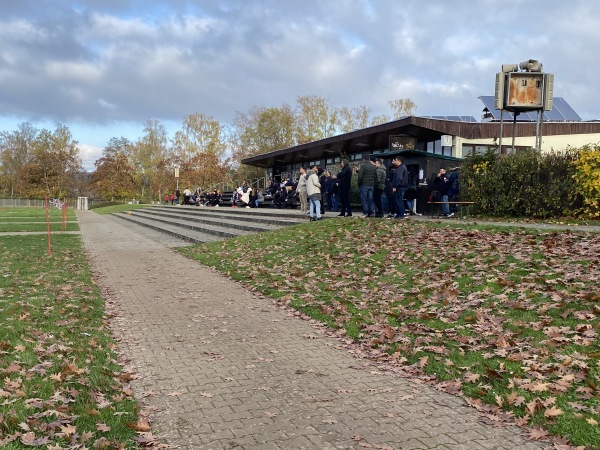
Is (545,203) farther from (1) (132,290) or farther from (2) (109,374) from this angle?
(2) (109,374)

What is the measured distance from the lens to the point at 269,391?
174 inches

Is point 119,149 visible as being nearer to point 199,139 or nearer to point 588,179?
point 199,139

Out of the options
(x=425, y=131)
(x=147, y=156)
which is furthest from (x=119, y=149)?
(x=425, y=131)

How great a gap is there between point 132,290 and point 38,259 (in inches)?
219

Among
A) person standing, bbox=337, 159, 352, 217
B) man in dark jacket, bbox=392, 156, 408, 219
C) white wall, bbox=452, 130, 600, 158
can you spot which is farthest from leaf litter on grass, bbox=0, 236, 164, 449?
white wall, bbox=452, 130, 600, 158

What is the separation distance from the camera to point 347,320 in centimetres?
673

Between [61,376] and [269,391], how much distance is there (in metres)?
1.88

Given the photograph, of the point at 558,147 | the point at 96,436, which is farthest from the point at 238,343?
the point at 558,147

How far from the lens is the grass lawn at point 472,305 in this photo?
4.14m

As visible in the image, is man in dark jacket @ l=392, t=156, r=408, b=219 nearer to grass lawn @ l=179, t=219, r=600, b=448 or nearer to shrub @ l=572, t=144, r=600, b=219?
grass lawn @ l=179, t=219, r=600, b=448

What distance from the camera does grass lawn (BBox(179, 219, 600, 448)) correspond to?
4145 mm

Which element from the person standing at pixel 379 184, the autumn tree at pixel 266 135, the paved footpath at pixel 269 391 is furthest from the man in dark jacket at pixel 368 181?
the autumn tree at pixel 266 135

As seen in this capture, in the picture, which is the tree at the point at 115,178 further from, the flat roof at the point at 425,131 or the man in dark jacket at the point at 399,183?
the man in dark jacket at the point at 399,183

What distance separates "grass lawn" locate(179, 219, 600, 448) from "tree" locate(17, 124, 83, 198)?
232ft
